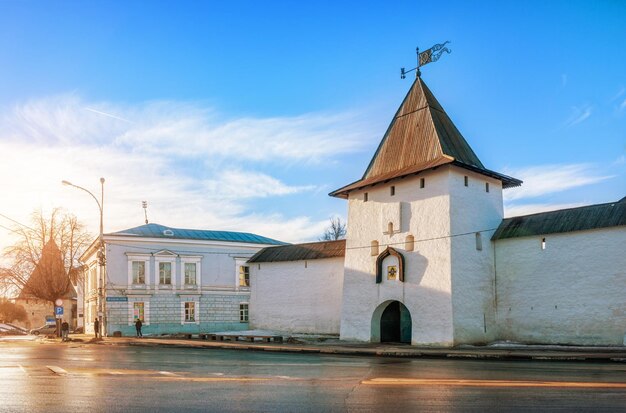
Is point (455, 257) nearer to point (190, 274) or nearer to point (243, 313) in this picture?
point (243, 313)

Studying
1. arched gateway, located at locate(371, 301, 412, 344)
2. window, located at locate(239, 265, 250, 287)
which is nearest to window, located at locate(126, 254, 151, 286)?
window, located at locate(239, 265, 250, 287)

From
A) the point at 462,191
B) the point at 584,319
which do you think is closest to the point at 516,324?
the point at 584,319

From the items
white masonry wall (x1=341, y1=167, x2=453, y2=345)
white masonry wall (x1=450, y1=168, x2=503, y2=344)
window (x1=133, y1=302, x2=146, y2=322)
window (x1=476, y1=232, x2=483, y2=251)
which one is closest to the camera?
white masonry wall (x1=450, y1=168, x2=503, y2=344)

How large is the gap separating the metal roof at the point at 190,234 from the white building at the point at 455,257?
1372 centimetres

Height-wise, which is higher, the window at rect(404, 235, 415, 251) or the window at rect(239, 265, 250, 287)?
the window at rect(404, 235, 415, 251)

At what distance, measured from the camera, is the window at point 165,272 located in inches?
1646

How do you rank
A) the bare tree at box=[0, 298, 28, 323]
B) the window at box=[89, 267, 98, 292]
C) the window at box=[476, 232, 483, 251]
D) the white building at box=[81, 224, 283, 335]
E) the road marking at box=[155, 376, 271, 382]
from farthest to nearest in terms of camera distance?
the bare tree at box=[0, 298, 28, 323]
the window at box=[89, 267, 98, 292]
the white building at box=[81, 224, 283, 335]
the window at box=[476, 232, 483, 251]
the road marking at box=[155, 376, 271, 382]

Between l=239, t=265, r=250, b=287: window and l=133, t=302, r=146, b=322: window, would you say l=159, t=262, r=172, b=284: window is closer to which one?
l=133, t=302, r=146, b=322: window

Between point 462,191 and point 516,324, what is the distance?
6.13 meters

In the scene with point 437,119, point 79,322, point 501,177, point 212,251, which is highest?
point 437,119

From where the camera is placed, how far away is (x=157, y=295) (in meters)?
41.3

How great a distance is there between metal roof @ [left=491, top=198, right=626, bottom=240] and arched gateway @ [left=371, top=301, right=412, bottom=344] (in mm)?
5704

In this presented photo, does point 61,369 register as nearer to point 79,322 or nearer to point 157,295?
point 157,295

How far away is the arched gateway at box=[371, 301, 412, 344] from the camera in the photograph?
98.6ft
